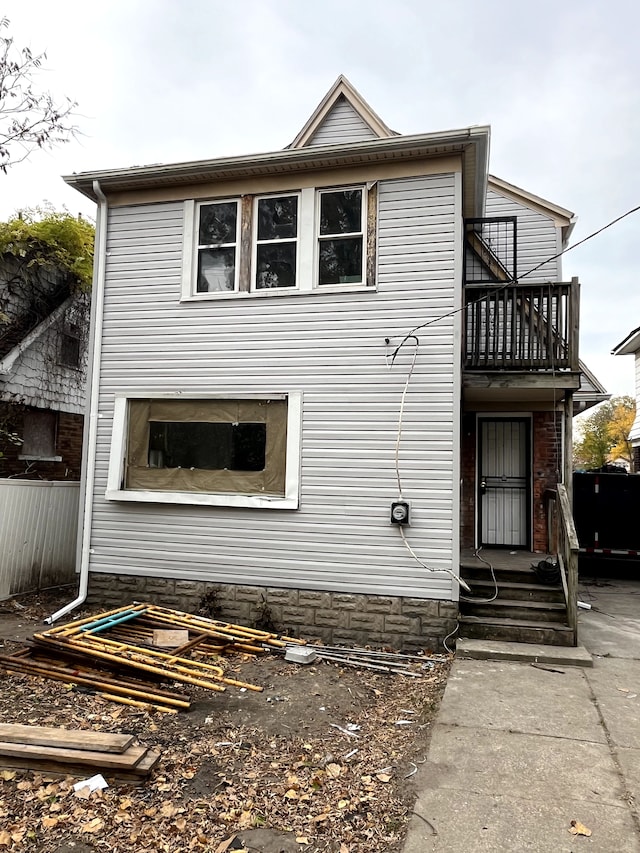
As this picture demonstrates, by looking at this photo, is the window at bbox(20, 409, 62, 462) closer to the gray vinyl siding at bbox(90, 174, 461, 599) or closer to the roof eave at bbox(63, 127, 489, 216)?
the gray vinyl siding at bbox(90, 174, 461, 599)

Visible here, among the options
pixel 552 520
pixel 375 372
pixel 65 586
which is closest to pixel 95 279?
pixel 375 372

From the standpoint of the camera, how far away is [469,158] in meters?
7.15

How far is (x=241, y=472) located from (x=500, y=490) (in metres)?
4.84

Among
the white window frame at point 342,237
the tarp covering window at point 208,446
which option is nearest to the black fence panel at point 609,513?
the white window frame at point 342,237

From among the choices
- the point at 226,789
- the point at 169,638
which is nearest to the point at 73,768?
the point at 226,789

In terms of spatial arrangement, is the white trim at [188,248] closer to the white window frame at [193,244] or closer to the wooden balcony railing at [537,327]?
the white window frame at [193,244]

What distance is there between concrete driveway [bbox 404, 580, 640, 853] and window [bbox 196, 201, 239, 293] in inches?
225

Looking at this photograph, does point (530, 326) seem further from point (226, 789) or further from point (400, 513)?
point (226, 789)

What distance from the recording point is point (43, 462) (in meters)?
11.5

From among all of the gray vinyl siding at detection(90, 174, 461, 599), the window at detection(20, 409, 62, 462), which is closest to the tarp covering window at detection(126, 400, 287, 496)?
the gray vinyl siding at detection(90, 174, 461, 599)

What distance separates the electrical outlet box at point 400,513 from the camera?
6.86m

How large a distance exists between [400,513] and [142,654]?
3.22 metres

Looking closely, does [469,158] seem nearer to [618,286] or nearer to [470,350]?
[470,350]

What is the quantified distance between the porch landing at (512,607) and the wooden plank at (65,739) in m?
4.20
